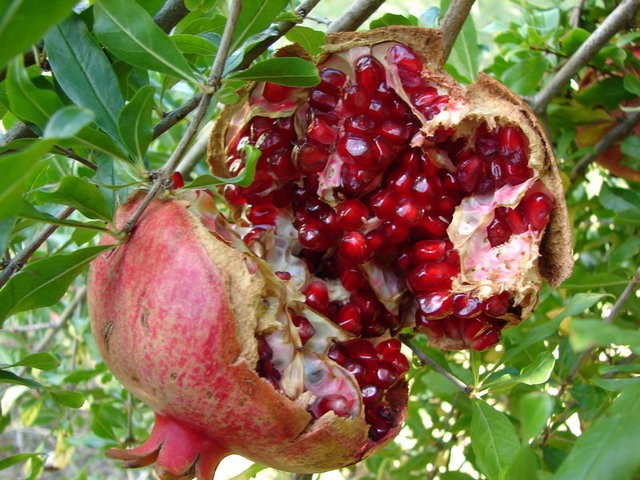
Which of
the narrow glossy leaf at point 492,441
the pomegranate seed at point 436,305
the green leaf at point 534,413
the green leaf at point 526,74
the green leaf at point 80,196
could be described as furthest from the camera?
the green leaf at point 526,74

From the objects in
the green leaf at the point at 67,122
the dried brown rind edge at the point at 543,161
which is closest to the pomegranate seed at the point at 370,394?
the dried brown rind edge at the point at 543,161

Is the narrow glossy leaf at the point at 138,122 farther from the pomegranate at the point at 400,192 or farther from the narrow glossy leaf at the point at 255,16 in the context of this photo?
the pomegranate at the point at 400,192

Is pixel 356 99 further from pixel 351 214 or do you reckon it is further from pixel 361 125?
pixel 351 214

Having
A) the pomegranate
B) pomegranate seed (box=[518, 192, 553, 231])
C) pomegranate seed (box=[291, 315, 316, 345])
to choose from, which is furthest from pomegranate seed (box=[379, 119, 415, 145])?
pomegranate seed (box=[291, 315, 316, 345])

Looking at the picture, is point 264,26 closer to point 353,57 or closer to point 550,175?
point 353,57

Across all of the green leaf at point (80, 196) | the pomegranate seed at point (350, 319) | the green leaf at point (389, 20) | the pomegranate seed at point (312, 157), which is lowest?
the pomegranate seed at point (350, 319)

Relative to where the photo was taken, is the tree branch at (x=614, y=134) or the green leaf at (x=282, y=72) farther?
the tree branch at (x=614, y=134)

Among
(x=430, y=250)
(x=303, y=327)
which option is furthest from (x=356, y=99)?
(x=303, y=327)

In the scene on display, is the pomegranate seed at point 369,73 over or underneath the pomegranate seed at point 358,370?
over
